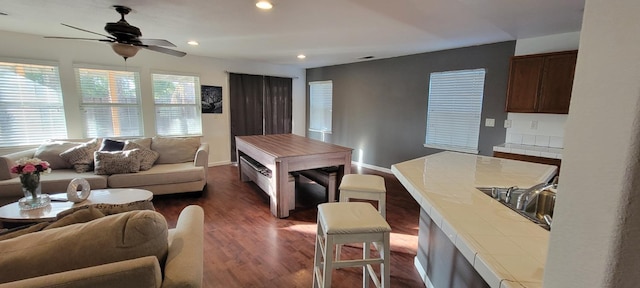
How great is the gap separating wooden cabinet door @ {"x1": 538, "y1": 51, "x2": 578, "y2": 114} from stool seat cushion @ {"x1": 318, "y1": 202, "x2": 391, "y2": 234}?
2.88 metres

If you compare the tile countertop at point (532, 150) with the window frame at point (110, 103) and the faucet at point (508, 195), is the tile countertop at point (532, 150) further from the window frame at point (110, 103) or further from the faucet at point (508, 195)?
the window frame at point (110, 103)

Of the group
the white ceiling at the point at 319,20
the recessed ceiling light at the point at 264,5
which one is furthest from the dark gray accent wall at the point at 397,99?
the recessed ceiling light at the point at 264,5

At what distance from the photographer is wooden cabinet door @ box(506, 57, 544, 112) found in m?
3.25

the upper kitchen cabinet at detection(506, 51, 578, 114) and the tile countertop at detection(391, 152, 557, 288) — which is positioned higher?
the upper kitchen cabinet at detection(506, 51, 578, 114)

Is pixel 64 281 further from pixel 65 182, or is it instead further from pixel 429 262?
pixel 65 182

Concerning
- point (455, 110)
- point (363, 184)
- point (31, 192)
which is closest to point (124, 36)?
point (31, 192)

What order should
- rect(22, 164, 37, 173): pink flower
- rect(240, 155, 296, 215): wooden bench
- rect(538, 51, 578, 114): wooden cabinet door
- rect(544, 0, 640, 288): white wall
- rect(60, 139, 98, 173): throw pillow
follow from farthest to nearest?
rect(60, 139, 98, 173): throw pillow
rect(240, 155, 296, 215): wooden bench
rect(538, 51, 578, 114): wooden cabinet door
rect(22, 164, 37, 173): pink flower
rect(544, 0, 640, 288): white wall

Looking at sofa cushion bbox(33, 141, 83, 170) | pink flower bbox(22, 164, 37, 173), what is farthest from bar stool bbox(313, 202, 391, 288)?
sofa cushion bbox(33, 141, 83, 170)

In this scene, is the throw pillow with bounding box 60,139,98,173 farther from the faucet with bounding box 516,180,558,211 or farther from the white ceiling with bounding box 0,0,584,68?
the faucet with bounding box 516,180,558,211

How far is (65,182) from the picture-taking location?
321 cm

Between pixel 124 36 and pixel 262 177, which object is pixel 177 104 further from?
pixel 124 36

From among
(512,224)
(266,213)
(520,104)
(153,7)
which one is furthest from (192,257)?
(520,104)

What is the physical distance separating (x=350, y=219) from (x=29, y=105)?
16.7 feet

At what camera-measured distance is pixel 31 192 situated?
95.3 inches
